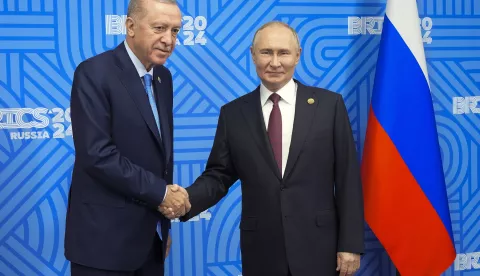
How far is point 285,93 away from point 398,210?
123 centimetres

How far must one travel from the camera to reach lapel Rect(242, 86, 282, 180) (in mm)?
2375

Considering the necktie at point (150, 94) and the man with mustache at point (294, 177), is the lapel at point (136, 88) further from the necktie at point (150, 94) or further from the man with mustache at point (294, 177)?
the man with mustache at point (294, 177)

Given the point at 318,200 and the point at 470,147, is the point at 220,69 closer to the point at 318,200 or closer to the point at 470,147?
the point at 318,200

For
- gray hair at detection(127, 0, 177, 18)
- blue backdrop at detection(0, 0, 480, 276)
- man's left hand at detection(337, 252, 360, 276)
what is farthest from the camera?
blue backdrop at detection(0, 0, 480, 276)

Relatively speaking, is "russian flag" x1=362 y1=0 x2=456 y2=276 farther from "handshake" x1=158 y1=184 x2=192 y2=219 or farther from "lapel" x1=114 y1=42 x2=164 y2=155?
"lapel" x1=114 y1=42 x2=164 y2=155

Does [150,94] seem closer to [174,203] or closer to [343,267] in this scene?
[174,203]

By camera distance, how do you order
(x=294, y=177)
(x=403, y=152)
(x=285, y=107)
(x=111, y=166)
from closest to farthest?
(x=111, y=166) → (x=294, y=177) → (x=285, y=107) → (x=403, y=152)

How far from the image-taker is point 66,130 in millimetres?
3189

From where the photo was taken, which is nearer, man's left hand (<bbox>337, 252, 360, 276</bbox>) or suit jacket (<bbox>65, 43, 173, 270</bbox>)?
suit jacket (<bbox>65, 43, 173, 270</bbox>)

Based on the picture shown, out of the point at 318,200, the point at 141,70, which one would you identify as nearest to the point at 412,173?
the point at 318,200

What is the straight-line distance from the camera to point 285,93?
2459 mm

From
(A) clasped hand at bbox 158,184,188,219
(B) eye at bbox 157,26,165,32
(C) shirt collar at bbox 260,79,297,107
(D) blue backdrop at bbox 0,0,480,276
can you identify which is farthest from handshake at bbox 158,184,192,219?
(D) blue backdrop at bbox 0,0,480,276

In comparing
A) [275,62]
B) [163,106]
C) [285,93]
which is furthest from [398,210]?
[163,106]

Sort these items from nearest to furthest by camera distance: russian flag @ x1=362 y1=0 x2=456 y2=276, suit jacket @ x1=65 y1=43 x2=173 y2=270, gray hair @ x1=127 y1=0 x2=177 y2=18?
suit jacket @ x1=65 y1=43 x2=173 y2=270 < gray hair @ x1=127 y1=0 x2=177 y2=18 < russian flag @ x1=362 y1=0 x2=456 y2=276
